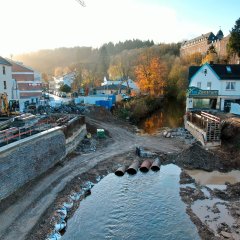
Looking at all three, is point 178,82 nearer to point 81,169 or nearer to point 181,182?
point 181,182

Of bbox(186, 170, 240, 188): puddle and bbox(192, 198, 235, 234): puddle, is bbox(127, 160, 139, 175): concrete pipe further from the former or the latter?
bbox(192, 198, 235, 234): puddle

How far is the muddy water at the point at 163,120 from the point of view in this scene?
4613 cm

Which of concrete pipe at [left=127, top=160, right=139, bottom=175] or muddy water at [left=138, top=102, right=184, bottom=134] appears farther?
muddy water at [left=138, top=102, right=184, bottom=134]

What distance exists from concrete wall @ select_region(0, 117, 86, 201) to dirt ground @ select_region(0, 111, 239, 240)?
0.59 meters

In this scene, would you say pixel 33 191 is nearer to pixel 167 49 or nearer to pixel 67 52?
pixel 167 49

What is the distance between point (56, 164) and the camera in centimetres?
2612

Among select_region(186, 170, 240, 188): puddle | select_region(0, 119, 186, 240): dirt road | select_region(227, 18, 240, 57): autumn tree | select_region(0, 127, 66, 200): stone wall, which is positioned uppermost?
select_region(227, 18, 240, 57): autumn tree

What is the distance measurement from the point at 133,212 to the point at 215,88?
27.9m

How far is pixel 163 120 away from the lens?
52719 mm

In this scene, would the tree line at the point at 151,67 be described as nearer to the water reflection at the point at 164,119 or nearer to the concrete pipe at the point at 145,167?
the water reflection at the point at 164,119

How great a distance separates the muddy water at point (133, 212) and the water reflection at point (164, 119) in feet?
63.2

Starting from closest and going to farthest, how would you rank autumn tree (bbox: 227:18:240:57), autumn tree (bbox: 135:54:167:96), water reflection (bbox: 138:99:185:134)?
1. water reflection (bbox: 138:99:185:134)
2. autumn tree (bbox: 227:18:240:57)
3. autumn tree (bbox: 135:54:167:96)

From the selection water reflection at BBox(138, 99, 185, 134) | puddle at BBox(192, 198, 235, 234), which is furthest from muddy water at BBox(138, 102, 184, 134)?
puddle at BBox(192, 198, 235, 234)

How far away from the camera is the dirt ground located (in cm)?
1685
